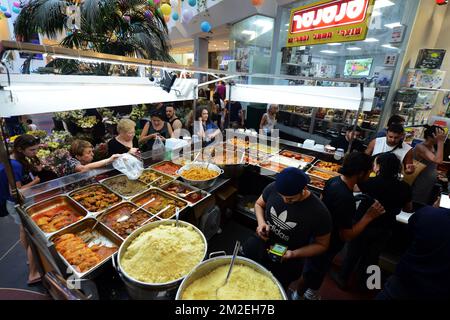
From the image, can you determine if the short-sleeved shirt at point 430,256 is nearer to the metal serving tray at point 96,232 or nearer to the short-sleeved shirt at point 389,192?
the short-sleeved shirt at point 389,192

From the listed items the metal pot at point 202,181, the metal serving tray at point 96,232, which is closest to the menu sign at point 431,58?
the metal pot at point 202,181

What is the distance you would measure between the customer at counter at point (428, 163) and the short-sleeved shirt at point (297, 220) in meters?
2.02

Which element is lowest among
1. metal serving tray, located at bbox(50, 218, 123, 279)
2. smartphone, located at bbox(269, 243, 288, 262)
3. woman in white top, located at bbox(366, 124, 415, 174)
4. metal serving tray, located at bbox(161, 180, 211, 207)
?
metal serving tray, located at bbox(50, 218, 123, 279)

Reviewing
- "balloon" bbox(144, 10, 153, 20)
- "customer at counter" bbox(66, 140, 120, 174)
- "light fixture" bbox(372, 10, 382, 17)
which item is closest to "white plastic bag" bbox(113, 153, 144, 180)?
"customer at counter" bbox(66, 140, 120, 174)

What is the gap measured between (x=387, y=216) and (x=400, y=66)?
445 centimetres

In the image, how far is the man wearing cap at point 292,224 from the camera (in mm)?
1518

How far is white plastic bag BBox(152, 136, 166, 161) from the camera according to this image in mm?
3036

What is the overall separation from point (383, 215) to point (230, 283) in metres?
1.74

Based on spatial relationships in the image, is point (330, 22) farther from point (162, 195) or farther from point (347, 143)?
point (162, 195)

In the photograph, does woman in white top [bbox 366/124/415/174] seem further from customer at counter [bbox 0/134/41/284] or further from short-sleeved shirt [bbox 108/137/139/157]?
customer at counter [bbox 0/134/41/284]

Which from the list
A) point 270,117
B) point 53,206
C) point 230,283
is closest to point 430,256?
point 230,283

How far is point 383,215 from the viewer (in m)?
2.08

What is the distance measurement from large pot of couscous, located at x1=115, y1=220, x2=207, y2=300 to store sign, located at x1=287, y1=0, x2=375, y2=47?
513 cm

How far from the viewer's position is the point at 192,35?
1116 cm
